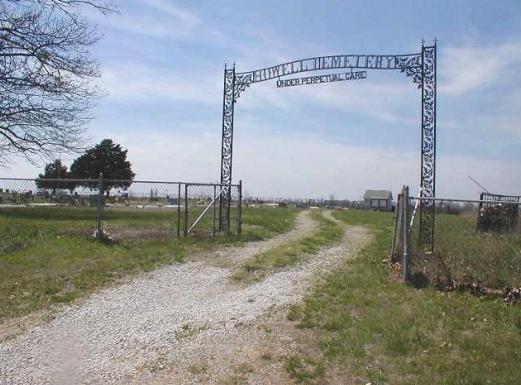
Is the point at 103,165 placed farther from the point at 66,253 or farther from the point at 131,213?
the point at 66,253

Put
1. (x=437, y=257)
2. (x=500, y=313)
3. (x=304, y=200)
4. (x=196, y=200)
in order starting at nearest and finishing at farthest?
1. (x=500, y=313)
2. (x=437, y=257)
3. (x=196, y=200)
4. (x=304, y=200)

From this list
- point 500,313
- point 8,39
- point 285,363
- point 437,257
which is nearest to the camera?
point 285,363

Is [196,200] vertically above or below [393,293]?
above

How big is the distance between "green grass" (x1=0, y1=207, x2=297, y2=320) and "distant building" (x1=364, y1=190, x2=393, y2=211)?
74082mm

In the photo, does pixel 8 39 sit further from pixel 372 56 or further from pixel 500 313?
pixel 500 313

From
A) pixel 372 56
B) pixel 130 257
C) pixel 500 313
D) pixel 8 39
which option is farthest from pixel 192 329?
pixel 8 39

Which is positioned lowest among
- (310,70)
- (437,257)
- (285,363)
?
(285,363)

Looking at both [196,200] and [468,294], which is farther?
[196,200]

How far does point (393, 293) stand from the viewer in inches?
338

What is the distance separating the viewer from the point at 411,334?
662 centimetres

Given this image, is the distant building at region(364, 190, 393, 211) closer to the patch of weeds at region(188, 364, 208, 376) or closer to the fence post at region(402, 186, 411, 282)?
the fence post at region(402, 186, 411, 282)

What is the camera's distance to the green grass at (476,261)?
8188mm

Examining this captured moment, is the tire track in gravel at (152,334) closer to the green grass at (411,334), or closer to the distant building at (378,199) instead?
the green grass at (411,334)

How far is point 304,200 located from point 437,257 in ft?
243
